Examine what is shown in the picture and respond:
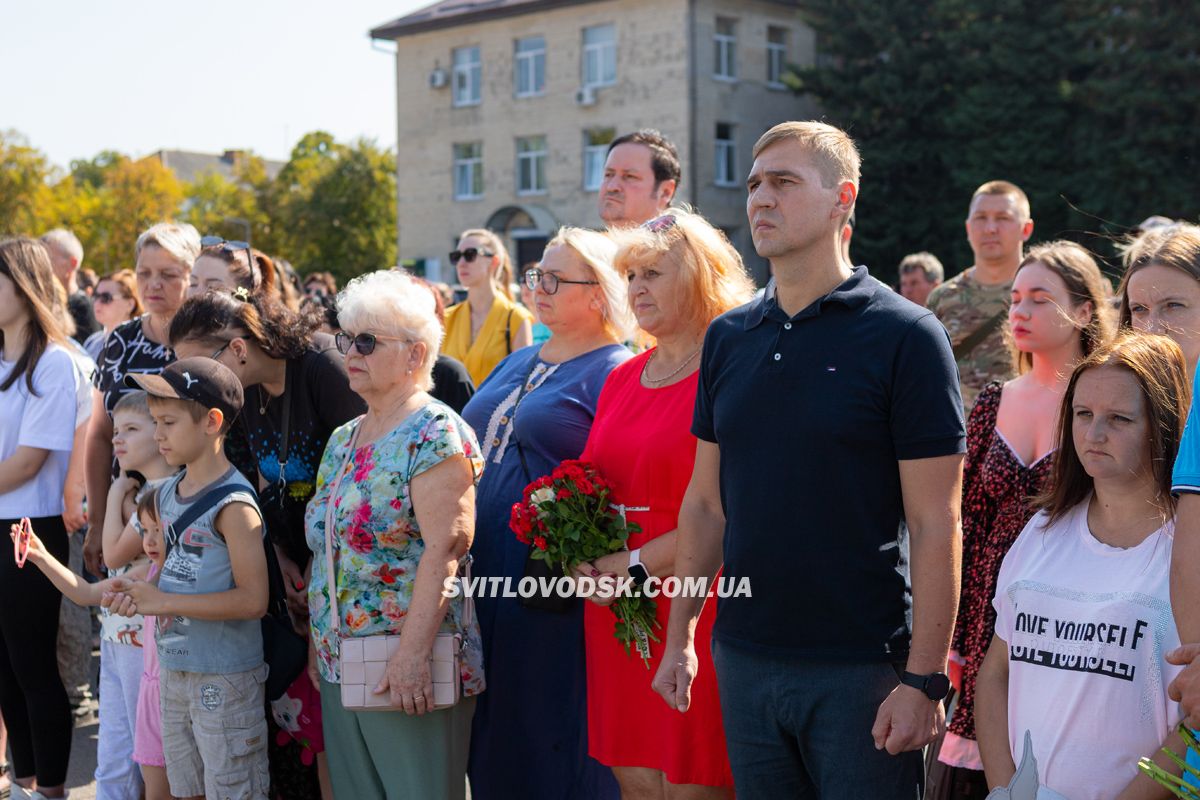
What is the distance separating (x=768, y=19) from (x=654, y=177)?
3341 cm

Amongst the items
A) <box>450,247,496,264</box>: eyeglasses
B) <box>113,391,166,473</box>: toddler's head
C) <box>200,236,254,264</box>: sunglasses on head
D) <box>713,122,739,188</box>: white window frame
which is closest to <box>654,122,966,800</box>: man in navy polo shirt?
Result: <box>113,391,166,473</box>: toddler's head

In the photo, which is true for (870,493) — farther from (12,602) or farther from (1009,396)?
(12,602)

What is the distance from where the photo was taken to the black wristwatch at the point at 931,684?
2.88 meters

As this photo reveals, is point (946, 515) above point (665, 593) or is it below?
above

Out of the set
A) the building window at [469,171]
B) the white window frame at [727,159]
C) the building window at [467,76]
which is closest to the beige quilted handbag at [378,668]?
the white window frame at [727,159]

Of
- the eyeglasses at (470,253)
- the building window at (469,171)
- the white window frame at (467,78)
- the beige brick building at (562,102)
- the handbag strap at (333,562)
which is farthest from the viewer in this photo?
the building window at (469,171)

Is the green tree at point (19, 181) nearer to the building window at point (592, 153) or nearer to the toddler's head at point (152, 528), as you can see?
the building window at point (592, 153)

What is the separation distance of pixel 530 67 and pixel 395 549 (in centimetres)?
3620

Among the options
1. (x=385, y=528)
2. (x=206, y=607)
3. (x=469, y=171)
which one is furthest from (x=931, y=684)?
(x=469, y=171)

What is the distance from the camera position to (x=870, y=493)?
2975 millimetres

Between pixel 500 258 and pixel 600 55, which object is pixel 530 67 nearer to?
pixel 600 55

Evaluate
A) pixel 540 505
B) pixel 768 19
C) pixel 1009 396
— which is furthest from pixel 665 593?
pixel 768 19

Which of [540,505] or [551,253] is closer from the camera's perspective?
[540,505]

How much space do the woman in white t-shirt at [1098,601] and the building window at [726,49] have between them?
33.7 metres
